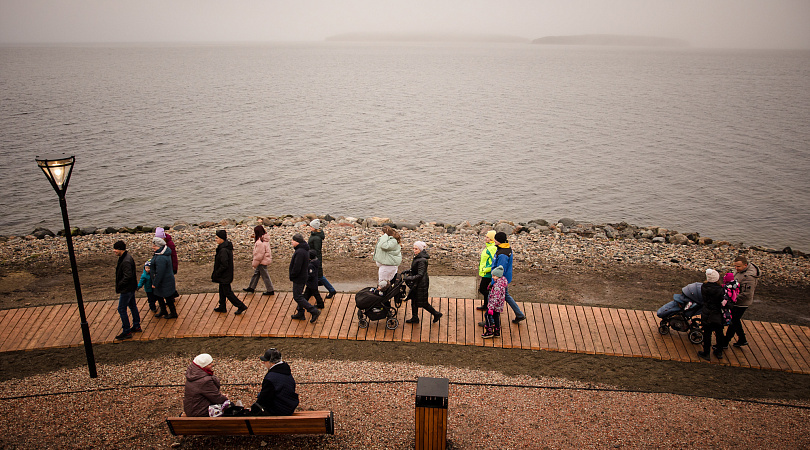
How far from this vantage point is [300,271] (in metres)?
9.15

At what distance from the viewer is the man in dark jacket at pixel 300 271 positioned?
909cm

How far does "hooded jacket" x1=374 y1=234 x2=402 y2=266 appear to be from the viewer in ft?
30.1

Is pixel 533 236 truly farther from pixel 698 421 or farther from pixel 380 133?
pixel 380 133

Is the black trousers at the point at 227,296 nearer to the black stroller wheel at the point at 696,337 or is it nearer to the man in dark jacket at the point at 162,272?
the man in dark jacket at the point at 162,272

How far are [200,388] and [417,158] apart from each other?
116 feet

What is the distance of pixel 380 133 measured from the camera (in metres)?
51.3

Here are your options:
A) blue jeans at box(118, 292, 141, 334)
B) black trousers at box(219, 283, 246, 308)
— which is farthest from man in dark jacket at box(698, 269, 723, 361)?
blue jeans at box(118, 292, 141, 334)

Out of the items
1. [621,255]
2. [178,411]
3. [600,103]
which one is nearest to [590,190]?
[621,255]

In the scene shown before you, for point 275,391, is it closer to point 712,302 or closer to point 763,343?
point 712,302

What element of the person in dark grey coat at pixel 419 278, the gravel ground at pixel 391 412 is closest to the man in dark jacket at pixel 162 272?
the gravel ground at pixel 391 412

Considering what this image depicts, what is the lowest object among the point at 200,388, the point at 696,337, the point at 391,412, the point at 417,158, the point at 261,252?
the point at 417,158

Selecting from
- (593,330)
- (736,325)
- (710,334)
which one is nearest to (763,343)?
(736,325)

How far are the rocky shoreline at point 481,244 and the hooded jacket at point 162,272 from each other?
18.2 ft

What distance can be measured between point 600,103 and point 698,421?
232 ft
